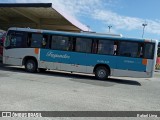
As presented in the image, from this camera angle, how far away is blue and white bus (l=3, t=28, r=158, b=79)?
1686 cm

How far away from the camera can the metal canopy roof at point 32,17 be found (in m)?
26.0

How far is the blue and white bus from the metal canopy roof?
6.74 meters

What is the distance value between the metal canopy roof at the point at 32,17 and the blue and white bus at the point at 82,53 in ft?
22.1

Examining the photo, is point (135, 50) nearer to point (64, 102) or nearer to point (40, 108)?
point (64, 102)

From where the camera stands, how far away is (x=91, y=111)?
818 cm

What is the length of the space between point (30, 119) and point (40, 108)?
3.90 feet

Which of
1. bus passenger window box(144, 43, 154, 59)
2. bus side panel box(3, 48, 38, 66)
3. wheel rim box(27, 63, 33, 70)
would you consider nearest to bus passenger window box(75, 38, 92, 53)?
bus side panel box(3, 48, 38, 66)

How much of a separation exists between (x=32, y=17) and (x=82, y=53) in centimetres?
1461

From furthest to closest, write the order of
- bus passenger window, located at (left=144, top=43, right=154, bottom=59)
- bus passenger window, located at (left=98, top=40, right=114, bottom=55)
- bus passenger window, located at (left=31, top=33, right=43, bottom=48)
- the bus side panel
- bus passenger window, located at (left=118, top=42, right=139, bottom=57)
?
the bus side panel, bus passenger window, located at (left=31, top=33, right=43, bottom=48), bus passenger window, located at (left=98, top=40, right=114, bottom=55), bus passenger window, located at (left=118, top=42, right=139, bottom=57), bus passenger window, located at (left=144, top=43, right=154, bottom=59)

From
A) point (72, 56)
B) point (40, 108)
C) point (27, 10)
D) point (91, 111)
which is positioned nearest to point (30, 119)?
point (40, 108)

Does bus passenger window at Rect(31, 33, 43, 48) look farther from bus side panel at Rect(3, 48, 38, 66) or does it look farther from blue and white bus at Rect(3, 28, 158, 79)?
bus side panel at Rect(3, 48, 38, 66)

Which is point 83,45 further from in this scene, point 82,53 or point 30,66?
point 30,66

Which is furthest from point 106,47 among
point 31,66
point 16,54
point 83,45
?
point 16,54

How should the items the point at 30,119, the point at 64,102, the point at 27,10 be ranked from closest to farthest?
the point at 30,119 → the point at 64,102 → the point at 27,10
